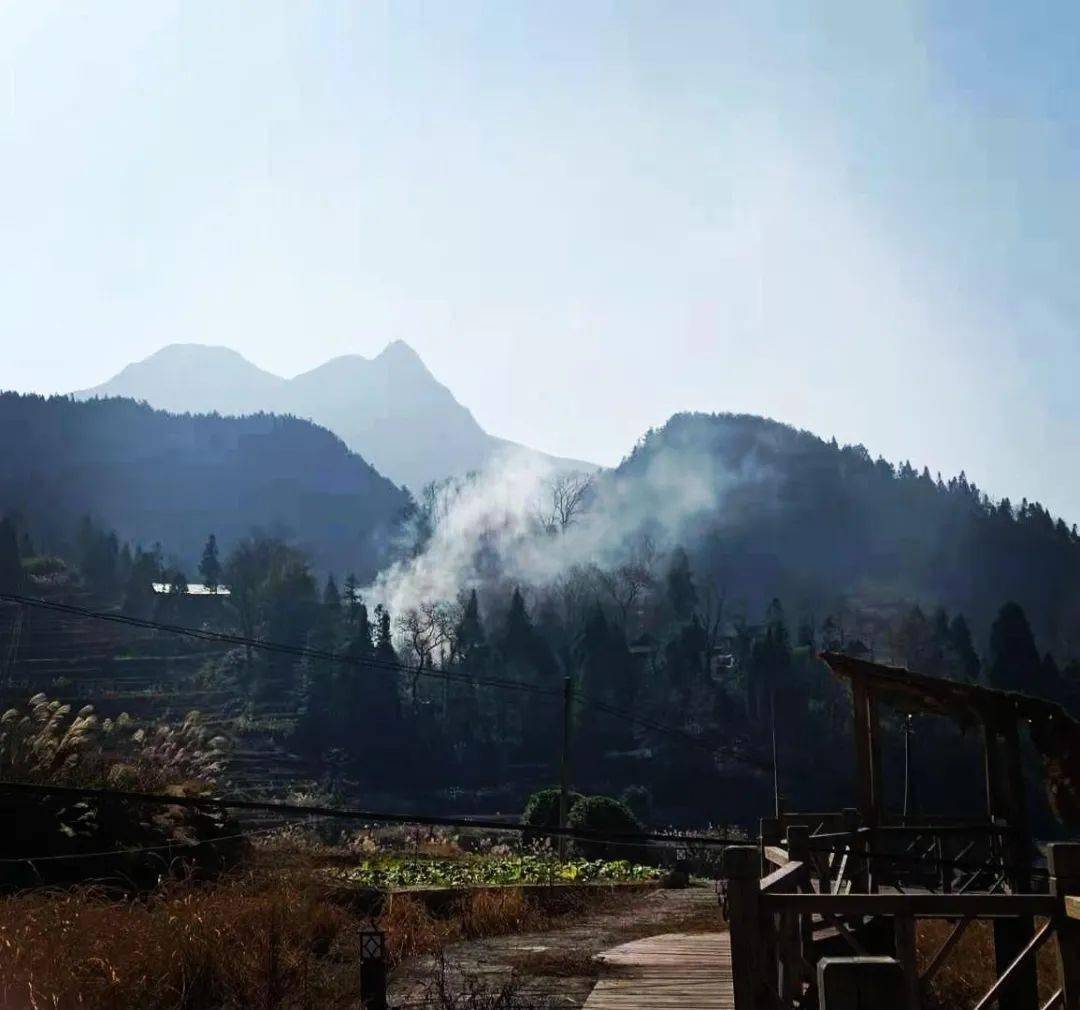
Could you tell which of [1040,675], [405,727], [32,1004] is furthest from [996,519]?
[32,1004]

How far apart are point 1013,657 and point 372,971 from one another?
81068mm

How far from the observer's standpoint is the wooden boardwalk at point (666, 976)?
819 cm

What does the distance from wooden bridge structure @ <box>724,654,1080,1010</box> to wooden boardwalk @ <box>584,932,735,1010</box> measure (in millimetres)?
875

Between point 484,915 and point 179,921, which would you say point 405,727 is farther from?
point 179,921

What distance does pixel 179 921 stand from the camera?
9070 mm

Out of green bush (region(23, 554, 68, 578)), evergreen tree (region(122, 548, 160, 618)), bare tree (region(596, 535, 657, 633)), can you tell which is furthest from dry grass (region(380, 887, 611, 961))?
green bush (region(23, 554, 68, 578))

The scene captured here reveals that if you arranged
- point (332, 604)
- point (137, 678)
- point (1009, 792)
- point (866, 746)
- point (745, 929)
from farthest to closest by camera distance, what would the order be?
1. point (332, 604)
2. point (137, 678)
3. point (1009, 792)
4. point (866, 746)
5. point (745, 929)

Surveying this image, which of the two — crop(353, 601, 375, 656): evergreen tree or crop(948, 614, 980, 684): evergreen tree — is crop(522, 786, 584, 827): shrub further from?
crop(948, 614, 980, 684): evergreen tree

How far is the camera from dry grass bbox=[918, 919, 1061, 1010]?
9.56 metres

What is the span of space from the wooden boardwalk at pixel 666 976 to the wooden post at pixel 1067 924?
3243 mm

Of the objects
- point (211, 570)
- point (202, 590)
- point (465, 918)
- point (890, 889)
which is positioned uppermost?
point (211, 570)

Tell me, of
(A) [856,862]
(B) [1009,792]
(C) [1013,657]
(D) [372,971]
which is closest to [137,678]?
(C) [1013,657]

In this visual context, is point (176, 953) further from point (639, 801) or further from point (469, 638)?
point (469, 638)

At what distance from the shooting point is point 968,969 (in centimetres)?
1010
